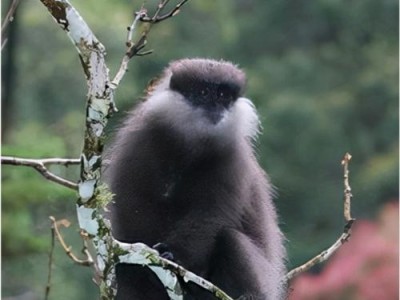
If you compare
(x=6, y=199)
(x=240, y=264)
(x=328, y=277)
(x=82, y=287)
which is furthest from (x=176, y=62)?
(x=82, y=287)

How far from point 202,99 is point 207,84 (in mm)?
58

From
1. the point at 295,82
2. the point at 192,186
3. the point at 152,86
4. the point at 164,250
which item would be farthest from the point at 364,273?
the point at 164,250

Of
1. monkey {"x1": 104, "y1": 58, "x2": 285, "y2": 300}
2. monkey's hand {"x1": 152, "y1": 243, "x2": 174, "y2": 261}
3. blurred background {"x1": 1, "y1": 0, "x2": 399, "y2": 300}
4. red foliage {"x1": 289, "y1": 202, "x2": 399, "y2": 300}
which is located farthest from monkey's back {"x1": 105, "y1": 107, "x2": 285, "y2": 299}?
blurred background {"x1": 1, "y1": 0, "x2": 399, "y2": 300}

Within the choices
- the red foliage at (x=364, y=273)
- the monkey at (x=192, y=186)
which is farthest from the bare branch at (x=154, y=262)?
the red foliage at (x=364, y=273)

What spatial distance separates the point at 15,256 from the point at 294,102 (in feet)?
38.6

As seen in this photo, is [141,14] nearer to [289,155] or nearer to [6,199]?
[6,199]

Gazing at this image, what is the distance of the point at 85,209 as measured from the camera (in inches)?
123

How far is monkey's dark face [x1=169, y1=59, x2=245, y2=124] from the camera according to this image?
4.21 metres

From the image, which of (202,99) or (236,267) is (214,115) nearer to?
(202,99)

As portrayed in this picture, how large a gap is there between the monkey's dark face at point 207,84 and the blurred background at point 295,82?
998 centimetres

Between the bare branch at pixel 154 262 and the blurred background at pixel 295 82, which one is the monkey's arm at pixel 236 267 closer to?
the bare branch at pixel 154 262

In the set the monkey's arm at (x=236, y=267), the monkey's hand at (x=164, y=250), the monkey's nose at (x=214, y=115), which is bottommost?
the monkey's hand at (x=164, y=250)

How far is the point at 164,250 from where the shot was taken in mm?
4062

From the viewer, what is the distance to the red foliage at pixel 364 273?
1266cm
